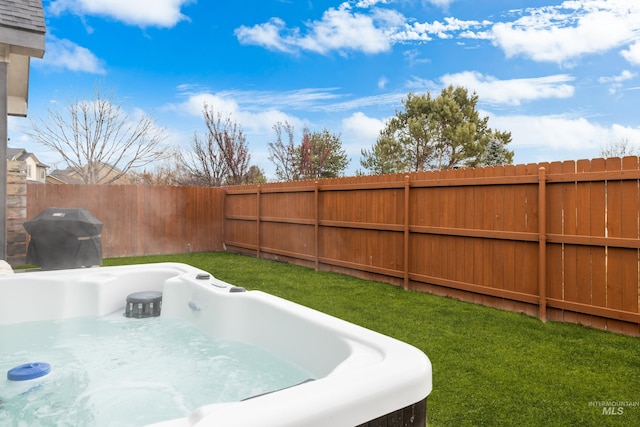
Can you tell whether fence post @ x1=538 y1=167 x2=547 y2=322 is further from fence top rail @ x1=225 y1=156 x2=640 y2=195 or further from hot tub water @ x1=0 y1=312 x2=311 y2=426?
hot tub water @ x1=0 y1=312 x2=311 y2=426

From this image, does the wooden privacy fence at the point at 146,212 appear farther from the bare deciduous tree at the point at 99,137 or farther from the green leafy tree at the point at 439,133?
the green leafy tree at the point at 439,133

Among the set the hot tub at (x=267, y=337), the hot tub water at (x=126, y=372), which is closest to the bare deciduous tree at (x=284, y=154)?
the hot tub at (x=267, y=337)

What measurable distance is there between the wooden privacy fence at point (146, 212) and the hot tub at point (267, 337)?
16.0 ft

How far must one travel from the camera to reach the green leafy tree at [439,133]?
17.1m

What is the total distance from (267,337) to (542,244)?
268 cm

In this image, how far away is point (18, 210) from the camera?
6008 millimetres

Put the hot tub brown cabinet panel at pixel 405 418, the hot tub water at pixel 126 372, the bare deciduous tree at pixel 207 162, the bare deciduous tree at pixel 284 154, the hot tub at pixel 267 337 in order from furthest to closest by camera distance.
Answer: the bare deciduous tree at pixel 284 154, the bare deciduous tree at pixel 207 162, the hot tub water at pixel 126 372, the hot tub brown cabinet panel at pixel 405 418, the hot tub at pixel 267 337

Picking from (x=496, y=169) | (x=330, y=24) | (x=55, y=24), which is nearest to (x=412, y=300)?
(x=496, y=169)

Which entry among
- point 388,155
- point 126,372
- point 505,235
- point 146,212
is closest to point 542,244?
point 505,235

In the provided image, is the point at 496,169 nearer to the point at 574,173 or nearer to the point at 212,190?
the point at 574,173

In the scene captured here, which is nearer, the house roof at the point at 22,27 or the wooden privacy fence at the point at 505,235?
the wooden privacy fence at the point at 505,235

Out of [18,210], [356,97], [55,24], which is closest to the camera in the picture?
[18,210]

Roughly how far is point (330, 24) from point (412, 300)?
14277mm

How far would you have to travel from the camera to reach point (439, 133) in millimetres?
17750
